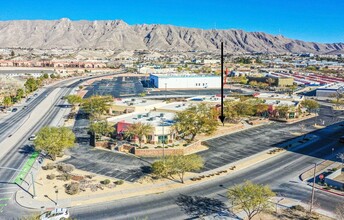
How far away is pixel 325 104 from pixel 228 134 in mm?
56855

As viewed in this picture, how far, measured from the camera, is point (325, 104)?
105 m

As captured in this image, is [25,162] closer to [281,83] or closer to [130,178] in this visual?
[130,178]

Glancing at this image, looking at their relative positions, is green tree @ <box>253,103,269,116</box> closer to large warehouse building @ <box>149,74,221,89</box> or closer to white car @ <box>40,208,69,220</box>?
white car @ <box>40,208,69,220</box>

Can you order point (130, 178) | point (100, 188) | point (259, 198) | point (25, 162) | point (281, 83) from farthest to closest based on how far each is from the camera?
1. point (281, 83)
2. point (25, 162)
3. point (130, 178)
4. point (100, 188)
5. point (259, 198)

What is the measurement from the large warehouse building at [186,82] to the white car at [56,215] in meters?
111

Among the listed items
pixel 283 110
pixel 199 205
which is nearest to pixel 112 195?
pixel 199 205

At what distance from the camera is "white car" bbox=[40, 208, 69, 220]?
105ft

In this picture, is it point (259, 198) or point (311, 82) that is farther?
point (311, 82)

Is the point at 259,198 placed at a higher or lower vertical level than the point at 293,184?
higher

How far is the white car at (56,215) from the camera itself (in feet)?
105

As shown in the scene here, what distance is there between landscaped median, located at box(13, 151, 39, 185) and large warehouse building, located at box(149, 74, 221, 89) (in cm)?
9202

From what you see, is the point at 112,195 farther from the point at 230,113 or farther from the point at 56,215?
the point at 230,113

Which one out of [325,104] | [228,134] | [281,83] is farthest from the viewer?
[281,83]

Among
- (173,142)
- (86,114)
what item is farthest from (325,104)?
(86,114)
